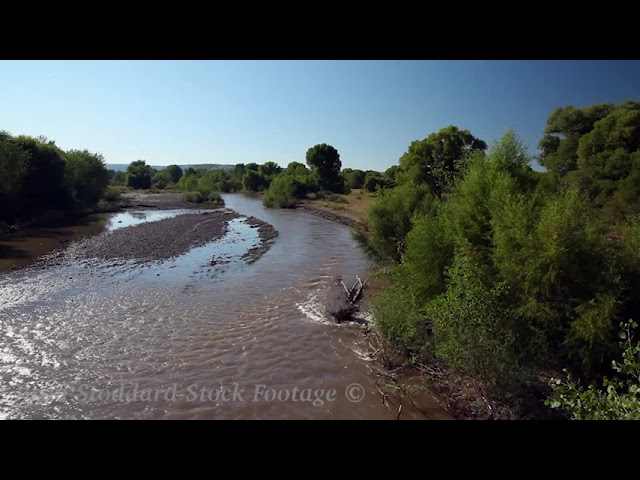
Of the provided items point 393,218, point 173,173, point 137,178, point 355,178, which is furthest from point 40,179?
point 173,173

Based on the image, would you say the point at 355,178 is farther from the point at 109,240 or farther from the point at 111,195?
the point at 109,240

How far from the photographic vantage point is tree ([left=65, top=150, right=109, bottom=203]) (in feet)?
148

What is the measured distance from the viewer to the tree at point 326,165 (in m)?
67.5

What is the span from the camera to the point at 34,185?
3469cm

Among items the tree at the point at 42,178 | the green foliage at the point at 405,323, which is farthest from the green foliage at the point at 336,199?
the green foliage at the point at 405,323

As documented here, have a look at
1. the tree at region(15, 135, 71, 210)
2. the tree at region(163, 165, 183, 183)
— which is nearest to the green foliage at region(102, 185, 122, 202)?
the tree at region(15, 135, 71, 210)

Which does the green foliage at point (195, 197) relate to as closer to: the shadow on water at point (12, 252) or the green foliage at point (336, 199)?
the green foliage at point (336, 199)

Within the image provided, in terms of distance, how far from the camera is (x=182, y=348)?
34.4ft

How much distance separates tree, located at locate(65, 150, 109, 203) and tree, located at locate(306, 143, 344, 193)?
108ft

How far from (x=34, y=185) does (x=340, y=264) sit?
1231 inches

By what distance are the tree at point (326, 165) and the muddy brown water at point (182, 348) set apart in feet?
163
